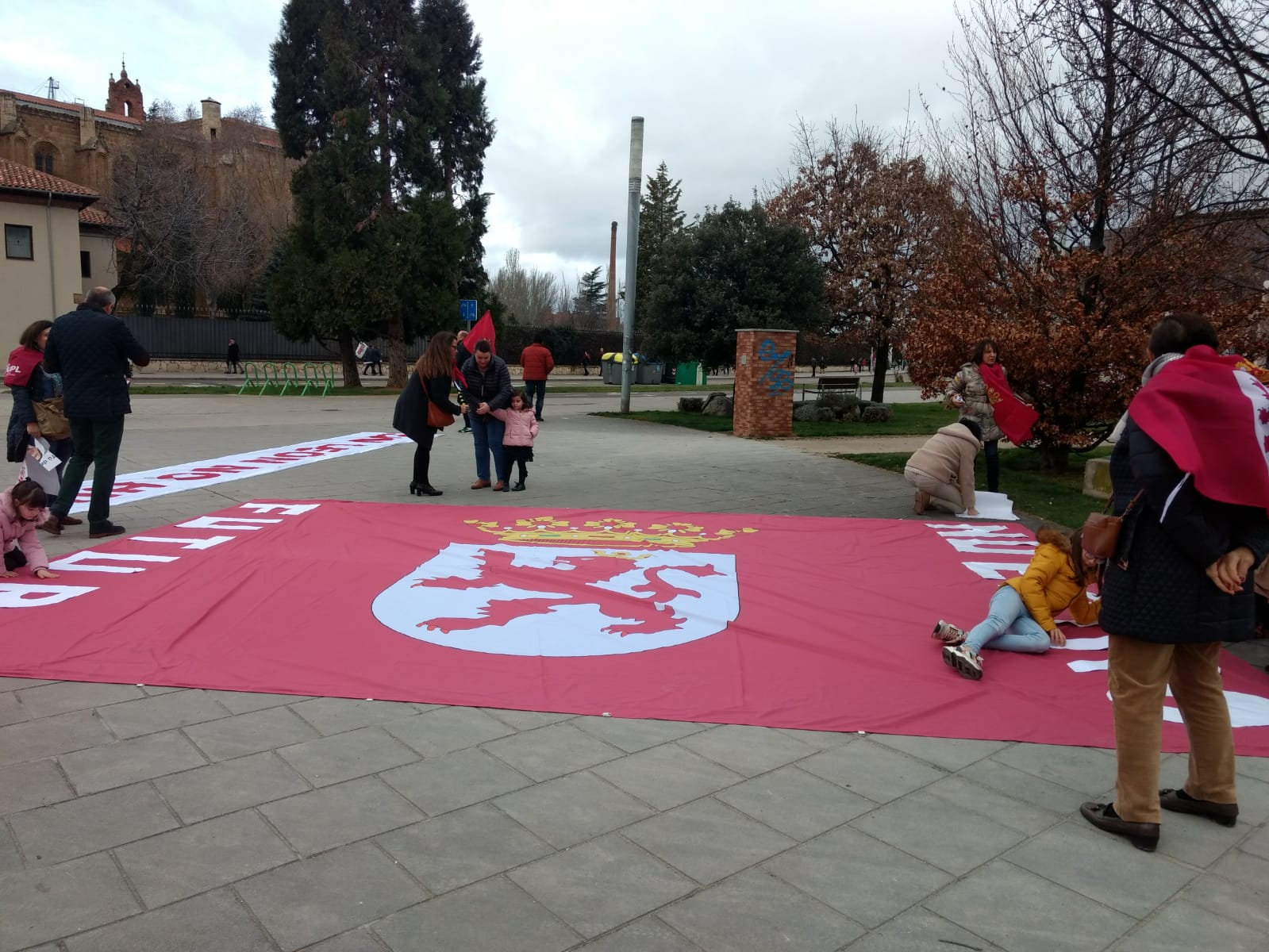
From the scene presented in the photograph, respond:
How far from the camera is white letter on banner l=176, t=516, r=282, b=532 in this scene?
8172 mm

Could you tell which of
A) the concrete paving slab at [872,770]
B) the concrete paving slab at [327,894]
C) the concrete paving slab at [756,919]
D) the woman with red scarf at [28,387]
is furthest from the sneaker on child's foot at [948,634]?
the woman with red scarf at [28,387]

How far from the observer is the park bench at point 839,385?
22781mm

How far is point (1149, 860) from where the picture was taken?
316cm

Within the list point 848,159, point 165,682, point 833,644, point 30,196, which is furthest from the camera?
point 30,196

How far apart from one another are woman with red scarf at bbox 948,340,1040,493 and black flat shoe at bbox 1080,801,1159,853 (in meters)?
7.25

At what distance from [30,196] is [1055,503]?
132 feet

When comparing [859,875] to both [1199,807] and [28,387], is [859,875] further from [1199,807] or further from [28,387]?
[28,387]

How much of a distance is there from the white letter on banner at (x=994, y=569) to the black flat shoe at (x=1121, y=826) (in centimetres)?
377

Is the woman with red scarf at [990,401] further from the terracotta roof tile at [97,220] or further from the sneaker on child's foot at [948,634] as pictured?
the terracotta roof tile at [97,220]

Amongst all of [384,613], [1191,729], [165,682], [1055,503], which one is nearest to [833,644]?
[1191,729]

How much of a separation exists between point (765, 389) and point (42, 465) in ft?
41.0

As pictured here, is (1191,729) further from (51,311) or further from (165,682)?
(51,311)

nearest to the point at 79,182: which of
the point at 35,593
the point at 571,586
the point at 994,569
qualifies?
the point at 35,593

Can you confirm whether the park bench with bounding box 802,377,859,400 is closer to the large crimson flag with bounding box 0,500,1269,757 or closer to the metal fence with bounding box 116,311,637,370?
the large crimson flag with bounding box 0,500,1269,757
